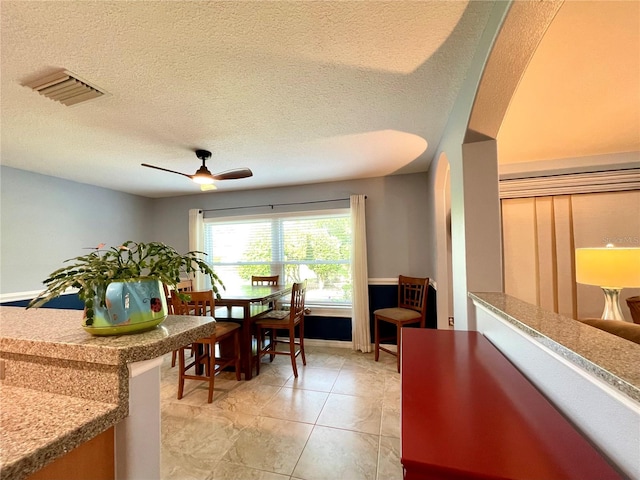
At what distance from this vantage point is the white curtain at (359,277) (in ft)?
11.4

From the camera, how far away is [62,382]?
0.68 metres

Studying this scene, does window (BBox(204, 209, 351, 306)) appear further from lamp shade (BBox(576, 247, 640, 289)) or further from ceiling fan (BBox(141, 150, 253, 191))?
lamp shade (BBox(576, 247, 640, 289))

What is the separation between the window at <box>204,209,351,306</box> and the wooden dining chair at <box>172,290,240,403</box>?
1.38 meters

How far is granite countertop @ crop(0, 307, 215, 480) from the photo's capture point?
525 mm

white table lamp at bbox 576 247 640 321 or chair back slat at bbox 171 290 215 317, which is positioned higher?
white table lamp at bbox 576 247 640 321

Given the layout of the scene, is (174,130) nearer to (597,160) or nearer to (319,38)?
(319,38)

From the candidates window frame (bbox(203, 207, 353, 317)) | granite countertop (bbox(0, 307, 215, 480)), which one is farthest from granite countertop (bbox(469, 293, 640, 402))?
window frame (bbox(203, 207, 353, 317))

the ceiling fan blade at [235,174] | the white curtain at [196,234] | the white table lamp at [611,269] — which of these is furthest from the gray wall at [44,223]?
the white table lamp at [611,269]

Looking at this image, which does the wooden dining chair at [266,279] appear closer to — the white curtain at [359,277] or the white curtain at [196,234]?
the white curtain at [196,234]

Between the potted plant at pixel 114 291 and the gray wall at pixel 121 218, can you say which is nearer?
Result: the potted plant at pixel 114 291

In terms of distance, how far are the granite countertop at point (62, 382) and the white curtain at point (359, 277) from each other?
285 cm

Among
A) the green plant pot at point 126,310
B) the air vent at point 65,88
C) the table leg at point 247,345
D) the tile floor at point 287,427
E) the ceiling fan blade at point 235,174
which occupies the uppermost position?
the air vent at point 65,88

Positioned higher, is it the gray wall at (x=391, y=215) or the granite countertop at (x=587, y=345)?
the gray wall at (x=391, y=215)

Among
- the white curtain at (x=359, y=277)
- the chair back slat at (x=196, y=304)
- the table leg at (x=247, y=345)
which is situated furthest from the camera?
the white curtain at (x=359, y=277)
